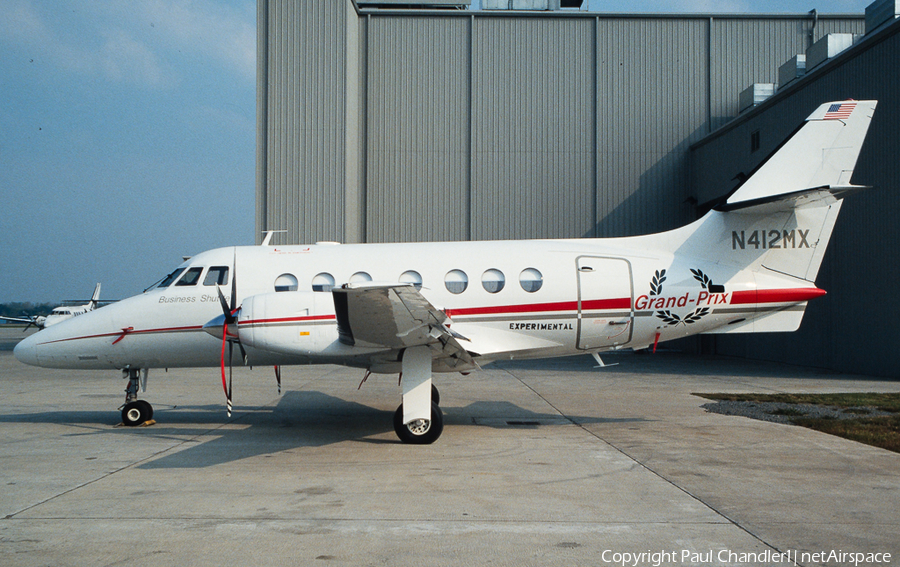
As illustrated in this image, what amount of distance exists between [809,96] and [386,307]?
19.6m

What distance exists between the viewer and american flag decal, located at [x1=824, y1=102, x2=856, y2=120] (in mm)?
10289

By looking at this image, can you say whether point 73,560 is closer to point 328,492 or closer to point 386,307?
point 328,492

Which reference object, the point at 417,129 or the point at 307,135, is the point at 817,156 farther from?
the point at 417,129

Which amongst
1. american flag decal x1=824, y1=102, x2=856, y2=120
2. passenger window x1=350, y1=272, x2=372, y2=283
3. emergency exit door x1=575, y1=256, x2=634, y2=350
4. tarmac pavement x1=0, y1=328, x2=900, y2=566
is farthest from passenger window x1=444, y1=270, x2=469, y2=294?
american flag decal x1=824, y1=102, x2=856, y2=120

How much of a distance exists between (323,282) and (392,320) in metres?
2.38

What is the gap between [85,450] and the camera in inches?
344

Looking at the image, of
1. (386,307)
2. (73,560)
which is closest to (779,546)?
(386,307)

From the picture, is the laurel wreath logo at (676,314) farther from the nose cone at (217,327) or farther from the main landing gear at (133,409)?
the main landing gear at (133,409)

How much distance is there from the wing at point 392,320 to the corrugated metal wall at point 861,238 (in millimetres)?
14968

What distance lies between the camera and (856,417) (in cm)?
1102

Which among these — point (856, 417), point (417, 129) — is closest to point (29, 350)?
point (856, 417)

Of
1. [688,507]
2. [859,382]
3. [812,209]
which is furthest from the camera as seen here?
[859,382]

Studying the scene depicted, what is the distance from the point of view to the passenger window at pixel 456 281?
9984 millimetres

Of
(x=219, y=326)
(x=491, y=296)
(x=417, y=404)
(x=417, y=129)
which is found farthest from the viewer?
(x=417, y=129)
